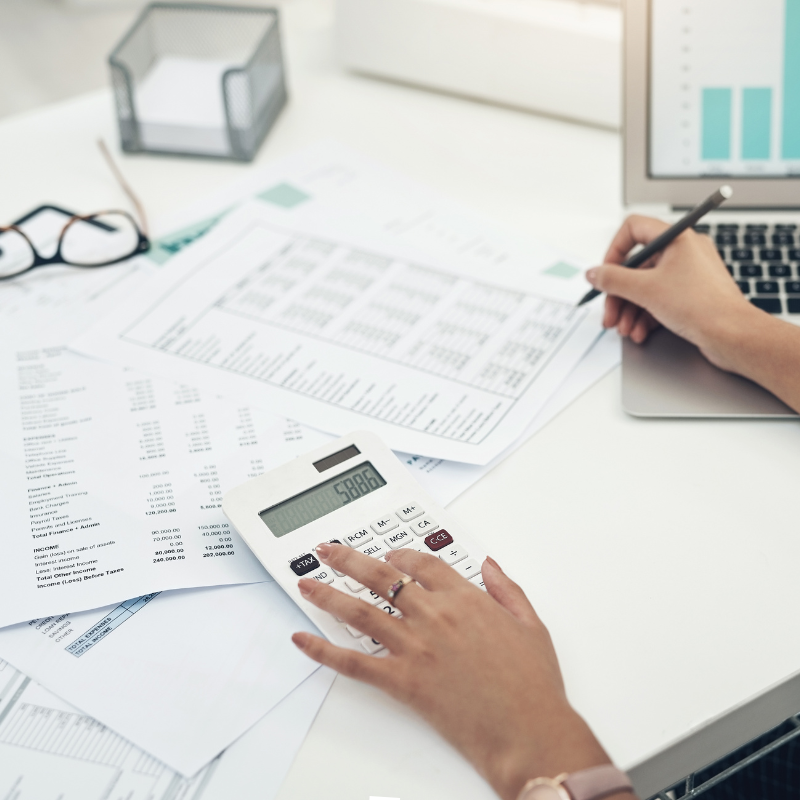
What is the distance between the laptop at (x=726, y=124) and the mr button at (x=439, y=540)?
0.28 m

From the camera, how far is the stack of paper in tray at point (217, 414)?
19.4 inches

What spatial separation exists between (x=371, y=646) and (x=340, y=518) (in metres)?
0.10

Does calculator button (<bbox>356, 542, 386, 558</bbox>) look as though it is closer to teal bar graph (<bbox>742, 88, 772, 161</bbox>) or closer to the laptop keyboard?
the laptop keyboard

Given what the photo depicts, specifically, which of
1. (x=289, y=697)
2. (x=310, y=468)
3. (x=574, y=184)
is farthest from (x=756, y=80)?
(x=289, y=697)

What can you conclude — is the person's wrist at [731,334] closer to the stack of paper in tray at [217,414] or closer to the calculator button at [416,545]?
the stack of paper in tray at [217,414]

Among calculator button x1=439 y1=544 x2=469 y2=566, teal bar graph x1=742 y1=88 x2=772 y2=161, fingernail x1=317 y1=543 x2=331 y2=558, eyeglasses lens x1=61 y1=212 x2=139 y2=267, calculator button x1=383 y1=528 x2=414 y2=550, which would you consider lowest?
calculator button x1=439 y1=544 x2=469 y2=566

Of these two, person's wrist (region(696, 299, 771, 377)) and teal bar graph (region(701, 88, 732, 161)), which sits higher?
teal bar graph (region(701, 88, 732, 161))

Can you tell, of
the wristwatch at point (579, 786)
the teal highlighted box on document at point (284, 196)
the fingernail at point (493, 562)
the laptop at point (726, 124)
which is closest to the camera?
the wristwatch at point (579, 786)

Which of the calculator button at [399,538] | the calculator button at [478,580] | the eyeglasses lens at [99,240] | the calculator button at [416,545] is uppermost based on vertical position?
the eyeglasses lens at [99,240]

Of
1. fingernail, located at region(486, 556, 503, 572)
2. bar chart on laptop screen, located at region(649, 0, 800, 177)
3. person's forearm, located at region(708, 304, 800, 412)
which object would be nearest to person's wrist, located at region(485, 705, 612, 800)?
fingernail, located at region(486, 556, 503, 572)

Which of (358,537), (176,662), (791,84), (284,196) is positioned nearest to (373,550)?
(358,537)

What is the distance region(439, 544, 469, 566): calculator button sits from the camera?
55 cm

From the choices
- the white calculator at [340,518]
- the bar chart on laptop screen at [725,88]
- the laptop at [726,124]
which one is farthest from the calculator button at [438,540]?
the bar chart on laptop screen at [725,88]

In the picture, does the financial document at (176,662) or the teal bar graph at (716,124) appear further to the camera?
the teal bar graph at (716,124)
